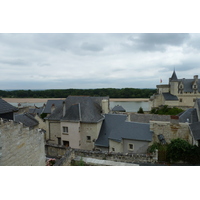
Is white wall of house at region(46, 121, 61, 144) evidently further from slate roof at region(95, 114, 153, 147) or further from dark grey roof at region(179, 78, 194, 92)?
dark grey roof at region(179, 78, 194, 92)

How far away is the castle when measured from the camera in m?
32.0

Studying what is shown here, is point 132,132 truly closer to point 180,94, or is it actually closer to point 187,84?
point 180,94

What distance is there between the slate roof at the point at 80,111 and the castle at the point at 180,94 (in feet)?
72.0

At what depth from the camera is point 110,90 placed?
9662 centimetres

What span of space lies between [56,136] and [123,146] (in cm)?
704

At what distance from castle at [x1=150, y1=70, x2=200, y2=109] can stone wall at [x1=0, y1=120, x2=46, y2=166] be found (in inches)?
1206

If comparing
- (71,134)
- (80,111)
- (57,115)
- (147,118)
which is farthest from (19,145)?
(147,118)

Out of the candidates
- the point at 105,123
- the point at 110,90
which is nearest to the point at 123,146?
the point at 105,123

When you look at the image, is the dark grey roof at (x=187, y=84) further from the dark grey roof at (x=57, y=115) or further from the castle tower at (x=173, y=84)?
the dark grey roof at (x=57, y=115)

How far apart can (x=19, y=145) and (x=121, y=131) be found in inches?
336

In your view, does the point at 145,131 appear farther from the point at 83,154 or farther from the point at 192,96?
the point at 192,96

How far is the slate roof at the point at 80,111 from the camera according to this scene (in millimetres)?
13859

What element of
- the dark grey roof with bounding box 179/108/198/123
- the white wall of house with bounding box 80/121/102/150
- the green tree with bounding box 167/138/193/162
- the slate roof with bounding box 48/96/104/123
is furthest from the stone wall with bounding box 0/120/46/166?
the dark grey roof with bounding box 179/108/198/123

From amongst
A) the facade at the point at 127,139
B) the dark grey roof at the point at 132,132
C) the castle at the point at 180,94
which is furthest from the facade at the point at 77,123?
the castle at the point at 180,94
